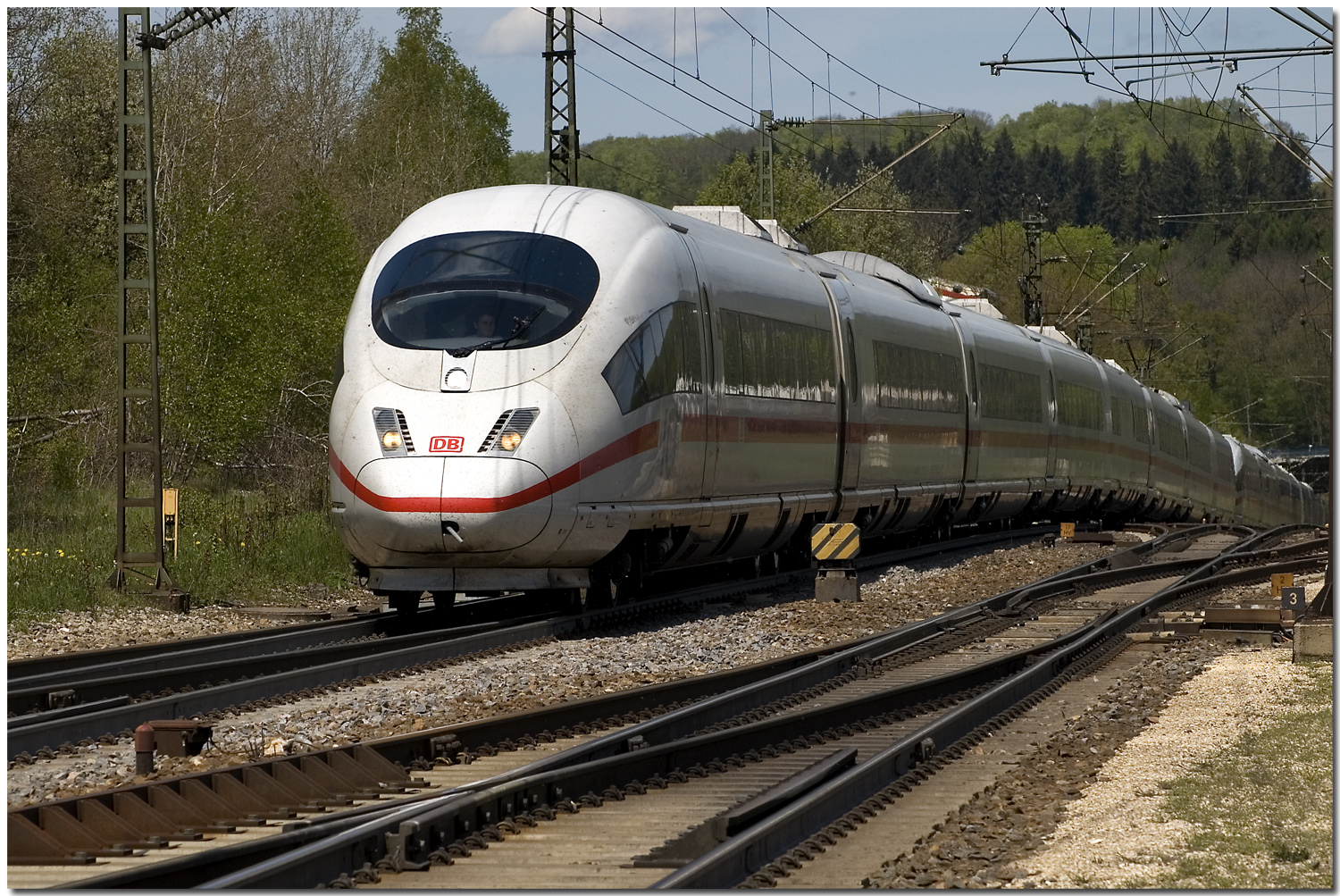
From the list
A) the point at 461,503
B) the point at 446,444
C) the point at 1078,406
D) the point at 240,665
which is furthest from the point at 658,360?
the point at 1078,406

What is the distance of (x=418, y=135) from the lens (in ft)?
190

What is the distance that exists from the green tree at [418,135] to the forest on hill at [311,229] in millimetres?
133

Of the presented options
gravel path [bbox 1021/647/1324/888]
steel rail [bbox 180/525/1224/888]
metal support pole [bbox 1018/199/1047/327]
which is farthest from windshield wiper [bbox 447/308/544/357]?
metal support pole [bbox 1018/199/1047/327]

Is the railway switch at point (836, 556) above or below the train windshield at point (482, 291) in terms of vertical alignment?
below

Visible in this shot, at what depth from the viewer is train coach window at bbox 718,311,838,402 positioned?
16.2 metres

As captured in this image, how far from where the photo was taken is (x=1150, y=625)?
50.1ft

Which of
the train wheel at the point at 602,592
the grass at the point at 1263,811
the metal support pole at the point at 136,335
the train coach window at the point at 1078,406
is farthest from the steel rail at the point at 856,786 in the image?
the train coach window at the point at 1078,406

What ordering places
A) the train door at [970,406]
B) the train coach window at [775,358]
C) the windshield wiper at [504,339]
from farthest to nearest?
the train door at [970,406], the train coach window at [775,358], the windshield wiper at [504,339]

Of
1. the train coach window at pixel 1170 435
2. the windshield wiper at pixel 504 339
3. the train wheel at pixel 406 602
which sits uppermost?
the windshield wiper at pixel 504 339

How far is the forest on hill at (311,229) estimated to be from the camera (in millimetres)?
29688

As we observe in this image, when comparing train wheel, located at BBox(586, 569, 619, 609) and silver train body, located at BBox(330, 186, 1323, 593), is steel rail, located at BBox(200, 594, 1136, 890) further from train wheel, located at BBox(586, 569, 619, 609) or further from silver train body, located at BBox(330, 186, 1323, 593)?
train wheel, located at BBox(586, 569, 619, 609)

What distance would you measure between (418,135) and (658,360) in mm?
45564

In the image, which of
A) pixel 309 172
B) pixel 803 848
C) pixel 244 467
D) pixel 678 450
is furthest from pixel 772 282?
pixel 309 172

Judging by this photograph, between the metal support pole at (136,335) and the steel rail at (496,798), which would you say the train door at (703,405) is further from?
the metal support pole at (136,335)
